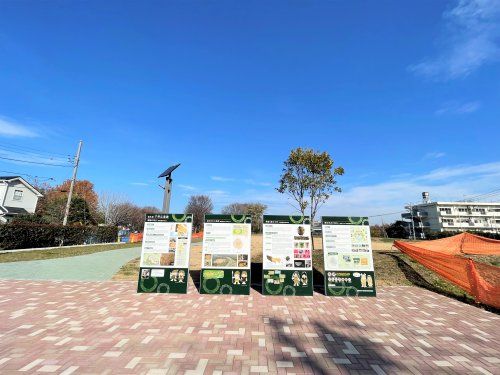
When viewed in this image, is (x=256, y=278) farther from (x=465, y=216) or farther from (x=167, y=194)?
(x=465, y=216)

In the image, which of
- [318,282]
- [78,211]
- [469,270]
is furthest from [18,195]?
[469,270]

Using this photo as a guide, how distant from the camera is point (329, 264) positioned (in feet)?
25.4

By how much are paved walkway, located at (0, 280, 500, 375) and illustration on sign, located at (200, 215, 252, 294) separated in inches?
15.1

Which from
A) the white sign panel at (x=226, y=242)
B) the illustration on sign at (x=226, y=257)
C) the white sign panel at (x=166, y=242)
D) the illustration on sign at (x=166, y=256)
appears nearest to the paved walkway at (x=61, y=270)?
the illustration on sign at (x=166, y=256)

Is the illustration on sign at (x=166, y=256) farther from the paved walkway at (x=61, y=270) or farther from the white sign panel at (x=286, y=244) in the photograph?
the paved walkway at (x=61, y=270)

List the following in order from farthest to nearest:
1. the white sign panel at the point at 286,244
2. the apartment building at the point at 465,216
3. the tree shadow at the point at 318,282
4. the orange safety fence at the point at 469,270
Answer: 1. the apartment building at the point at 465,216
2. the tree shadow at the point at 318,282
3. the white sign panel at the point at 286,244
4. the orange safety fence at the point at 469,270

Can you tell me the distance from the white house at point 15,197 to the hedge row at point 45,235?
14.2 metres

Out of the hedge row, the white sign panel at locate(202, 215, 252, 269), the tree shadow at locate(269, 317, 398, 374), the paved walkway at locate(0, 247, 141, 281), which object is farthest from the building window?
the tree shadow at locate(269, 317, 398, 374)

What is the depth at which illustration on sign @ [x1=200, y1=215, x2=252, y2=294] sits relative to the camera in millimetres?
7594

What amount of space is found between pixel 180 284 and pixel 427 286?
25.8ft

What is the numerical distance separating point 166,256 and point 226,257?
1742mm

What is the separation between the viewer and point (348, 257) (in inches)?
307

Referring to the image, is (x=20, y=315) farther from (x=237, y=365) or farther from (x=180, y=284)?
(x=237, y=365)

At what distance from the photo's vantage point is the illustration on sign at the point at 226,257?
7.59m
